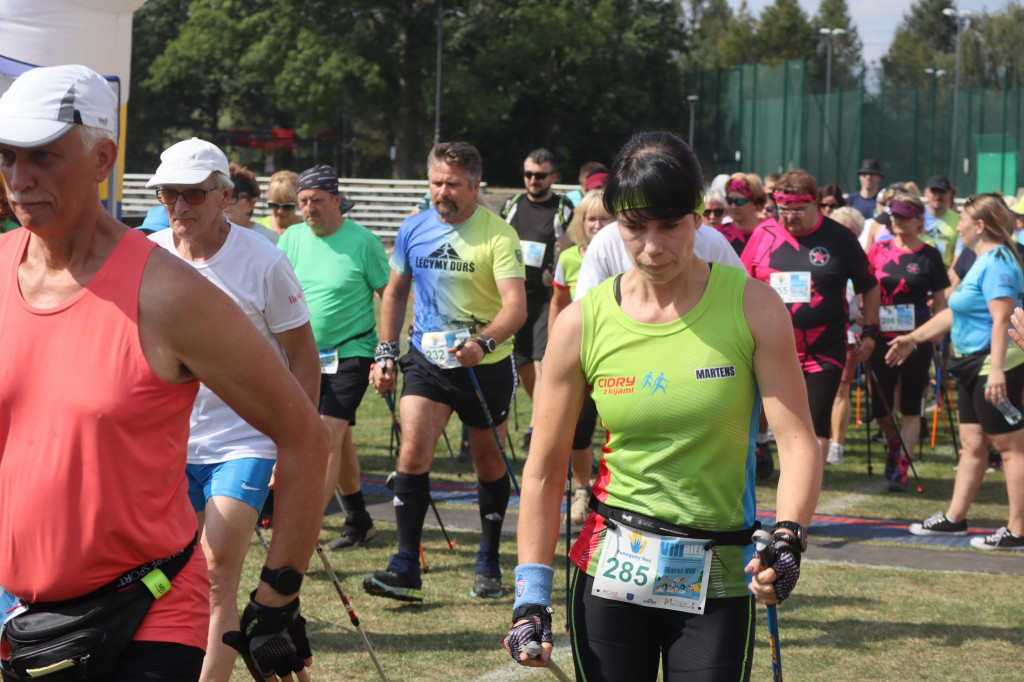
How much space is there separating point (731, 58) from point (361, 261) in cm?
8847

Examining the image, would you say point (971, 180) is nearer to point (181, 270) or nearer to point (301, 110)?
point (301, 110)

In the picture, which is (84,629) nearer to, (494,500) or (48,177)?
(48,177)

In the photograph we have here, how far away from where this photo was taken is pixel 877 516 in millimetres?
8758

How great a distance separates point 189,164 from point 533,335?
20.0ft

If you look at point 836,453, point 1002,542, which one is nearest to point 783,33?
point 836,453

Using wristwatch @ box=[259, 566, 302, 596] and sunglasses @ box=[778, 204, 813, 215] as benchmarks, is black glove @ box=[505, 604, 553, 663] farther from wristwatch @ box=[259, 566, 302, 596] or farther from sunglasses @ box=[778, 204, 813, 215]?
sunglasses @ box=[778, 204, 813, 215]

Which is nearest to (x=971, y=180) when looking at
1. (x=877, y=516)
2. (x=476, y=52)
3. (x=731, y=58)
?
(x=476, y=52)

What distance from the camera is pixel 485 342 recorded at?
6.27m

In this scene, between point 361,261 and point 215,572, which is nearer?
point 215,572

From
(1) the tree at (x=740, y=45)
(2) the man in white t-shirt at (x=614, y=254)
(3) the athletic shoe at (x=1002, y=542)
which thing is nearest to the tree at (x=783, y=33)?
(1) the tree at (x=740, y=45)

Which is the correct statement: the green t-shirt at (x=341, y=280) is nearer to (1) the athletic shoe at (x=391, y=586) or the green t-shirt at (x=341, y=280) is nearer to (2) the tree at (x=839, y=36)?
(1) the athletic shoe at (x=391, y=586)

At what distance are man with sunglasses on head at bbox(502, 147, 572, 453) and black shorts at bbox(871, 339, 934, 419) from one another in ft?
9.03

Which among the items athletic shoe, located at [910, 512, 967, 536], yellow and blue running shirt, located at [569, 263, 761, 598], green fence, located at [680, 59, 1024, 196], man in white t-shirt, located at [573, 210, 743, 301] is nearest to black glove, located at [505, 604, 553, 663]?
yellow and blue running shirt, located at [569, 263, 761, 598]

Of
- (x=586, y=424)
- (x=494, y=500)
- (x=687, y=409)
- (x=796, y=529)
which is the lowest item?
(x=494, y=500)
